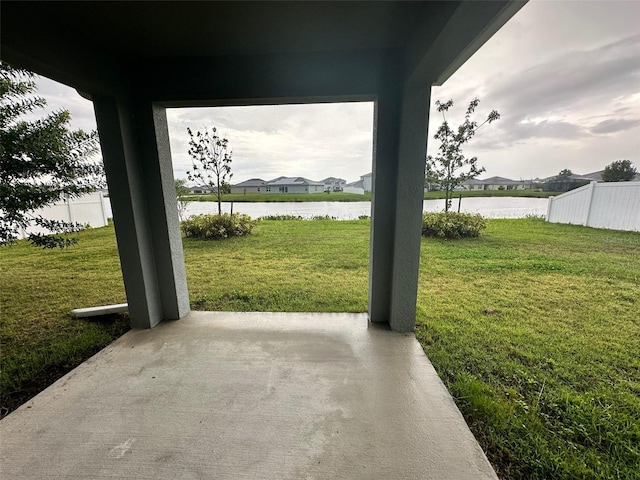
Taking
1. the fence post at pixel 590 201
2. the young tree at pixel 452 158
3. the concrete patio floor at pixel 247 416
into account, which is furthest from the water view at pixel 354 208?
the concrete patio floor at pixel 247 416

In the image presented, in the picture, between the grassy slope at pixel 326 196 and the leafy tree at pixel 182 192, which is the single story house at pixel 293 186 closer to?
the grassy slope at pixel 326 196

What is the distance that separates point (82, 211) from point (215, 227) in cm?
458

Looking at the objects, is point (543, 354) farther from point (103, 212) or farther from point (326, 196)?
point (103, 212)

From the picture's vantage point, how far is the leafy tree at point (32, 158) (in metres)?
2.07

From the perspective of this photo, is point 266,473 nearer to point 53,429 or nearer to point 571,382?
point 53,429

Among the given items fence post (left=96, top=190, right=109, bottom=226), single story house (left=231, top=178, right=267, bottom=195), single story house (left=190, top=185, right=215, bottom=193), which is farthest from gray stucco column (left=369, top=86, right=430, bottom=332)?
fence post (left=96, top=190, right=109, bottom=226)

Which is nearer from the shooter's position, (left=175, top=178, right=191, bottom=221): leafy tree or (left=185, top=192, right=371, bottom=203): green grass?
(left=175, top=178, right=191, bottom=221): leafy tree

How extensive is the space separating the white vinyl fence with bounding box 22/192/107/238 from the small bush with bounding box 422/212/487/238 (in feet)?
30.3

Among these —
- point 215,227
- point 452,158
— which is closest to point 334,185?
point 452,158

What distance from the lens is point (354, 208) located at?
882 centimetres

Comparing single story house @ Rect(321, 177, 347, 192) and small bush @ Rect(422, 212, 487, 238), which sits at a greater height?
single story house @ Rect(321, 177, 347, 192)

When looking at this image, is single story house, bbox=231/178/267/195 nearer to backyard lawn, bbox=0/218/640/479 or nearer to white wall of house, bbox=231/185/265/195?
white wall of house, bbox=231/185/265/195

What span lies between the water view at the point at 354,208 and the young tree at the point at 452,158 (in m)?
0.56

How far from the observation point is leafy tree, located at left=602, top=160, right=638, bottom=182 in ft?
23.7
